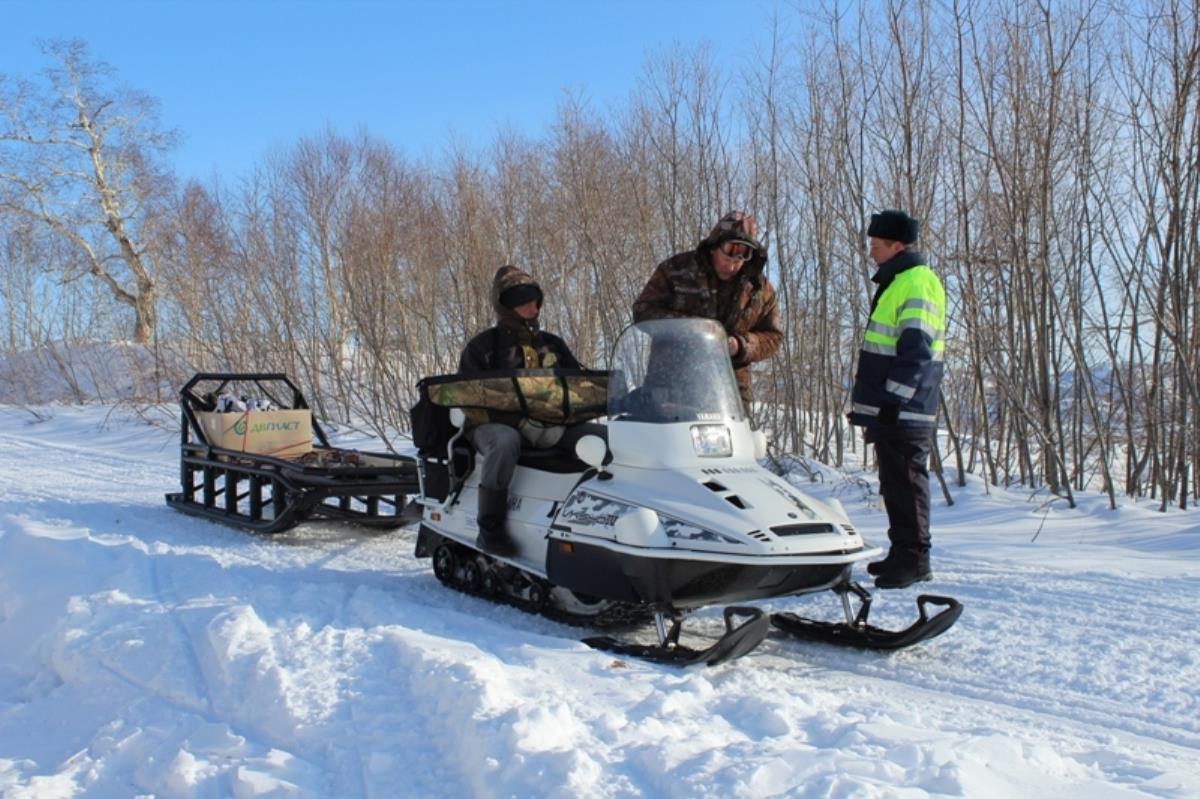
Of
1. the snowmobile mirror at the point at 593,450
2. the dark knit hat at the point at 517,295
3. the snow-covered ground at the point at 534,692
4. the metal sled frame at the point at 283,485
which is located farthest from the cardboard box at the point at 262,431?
the snowmobile mirror at the point at 593,450

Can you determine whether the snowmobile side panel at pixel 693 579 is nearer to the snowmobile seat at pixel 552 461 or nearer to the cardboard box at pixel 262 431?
the snowmobile seat at pixel 552 461

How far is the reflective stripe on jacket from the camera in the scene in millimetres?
3934

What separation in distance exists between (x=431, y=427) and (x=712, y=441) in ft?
5.38

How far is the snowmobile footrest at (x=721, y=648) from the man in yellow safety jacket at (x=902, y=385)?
0.90 m

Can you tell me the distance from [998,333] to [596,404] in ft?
15.3

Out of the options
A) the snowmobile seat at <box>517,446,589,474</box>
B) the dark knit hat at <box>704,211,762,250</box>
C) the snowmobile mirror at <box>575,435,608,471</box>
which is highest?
the dark knit hat at <box>704,211,762,250</box>

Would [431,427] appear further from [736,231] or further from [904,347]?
[904,347]

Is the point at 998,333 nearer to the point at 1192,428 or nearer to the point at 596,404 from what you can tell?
the point at 1192,428

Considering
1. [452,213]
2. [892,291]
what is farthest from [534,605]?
[452,213]

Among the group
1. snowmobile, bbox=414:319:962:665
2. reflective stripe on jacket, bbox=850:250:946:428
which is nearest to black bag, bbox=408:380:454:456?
snowmobile, bbox=414:319:962:665

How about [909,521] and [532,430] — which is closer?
[909,521]

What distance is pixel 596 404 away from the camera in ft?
14.9

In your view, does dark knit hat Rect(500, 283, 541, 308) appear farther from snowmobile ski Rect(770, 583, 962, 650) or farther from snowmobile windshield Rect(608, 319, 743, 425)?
snowmobile ski Rect(770, 583, 962, 650)

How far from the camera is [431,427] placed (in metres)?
4.78
